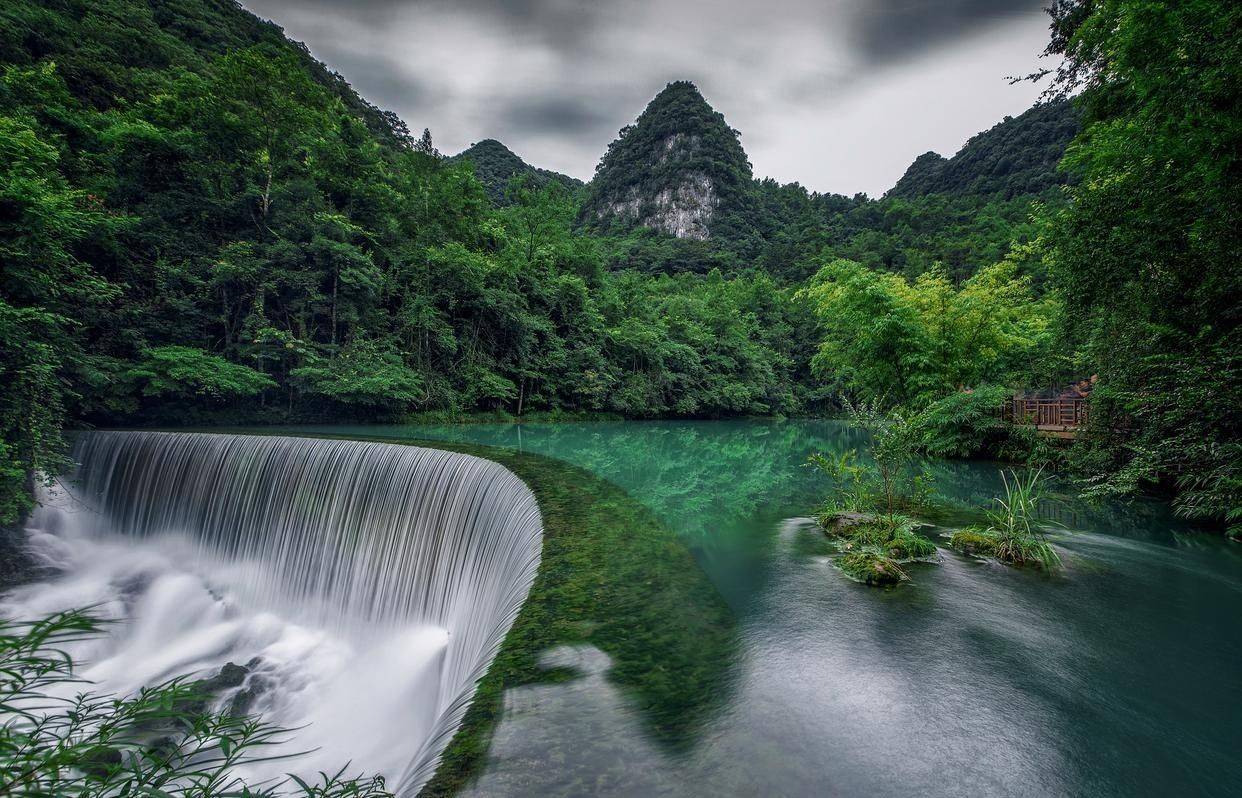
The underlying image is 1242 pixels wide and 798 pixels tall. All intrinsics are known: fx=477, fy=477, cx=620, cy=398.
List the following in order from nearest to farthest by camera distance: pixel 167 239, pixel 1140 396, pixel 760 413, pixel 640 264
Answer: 1. pixel 1140 396
2. pixel 167 239
3. pixel 760 413
4. pixel 640 264

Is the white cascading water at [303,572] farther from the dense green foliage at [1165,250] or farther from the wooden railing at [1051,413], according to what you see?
the wooden railing at [1051,413]

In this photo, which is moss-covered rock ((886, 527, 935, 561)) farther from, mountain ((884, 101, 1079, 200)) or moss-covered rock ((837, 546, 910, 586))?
Answer: mountain ((884, 101, 1079, 200))

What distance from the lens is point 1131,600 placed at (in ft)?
15.1

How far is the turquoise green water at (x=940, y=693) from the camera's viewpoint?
8.07ft

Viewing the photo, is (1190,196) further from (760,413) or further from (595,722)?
(760,413)

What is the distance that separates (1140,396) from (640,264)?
56284mm

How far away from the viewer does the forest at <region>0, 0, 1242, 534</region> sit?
19.1 ft

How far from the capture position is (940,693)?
3164mm

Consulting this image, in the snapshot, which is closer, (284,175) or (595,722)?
(595,722)

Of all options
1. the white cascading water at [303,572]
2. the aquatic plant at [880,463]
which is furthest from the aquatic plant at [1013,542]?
the white cascading water at [303,572]

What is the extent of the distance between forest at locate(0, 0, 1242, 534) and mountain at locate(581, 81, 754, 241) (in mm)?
54081

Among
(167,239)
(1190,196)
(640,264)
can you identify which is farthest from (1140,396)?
(640,264)

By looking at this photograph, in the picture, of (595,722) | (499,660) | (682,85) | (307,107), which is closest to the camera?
(595,722)

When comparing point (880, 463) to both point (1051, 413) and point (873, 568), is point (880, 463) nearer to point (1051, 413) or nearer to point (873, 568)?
point (873, 568)
